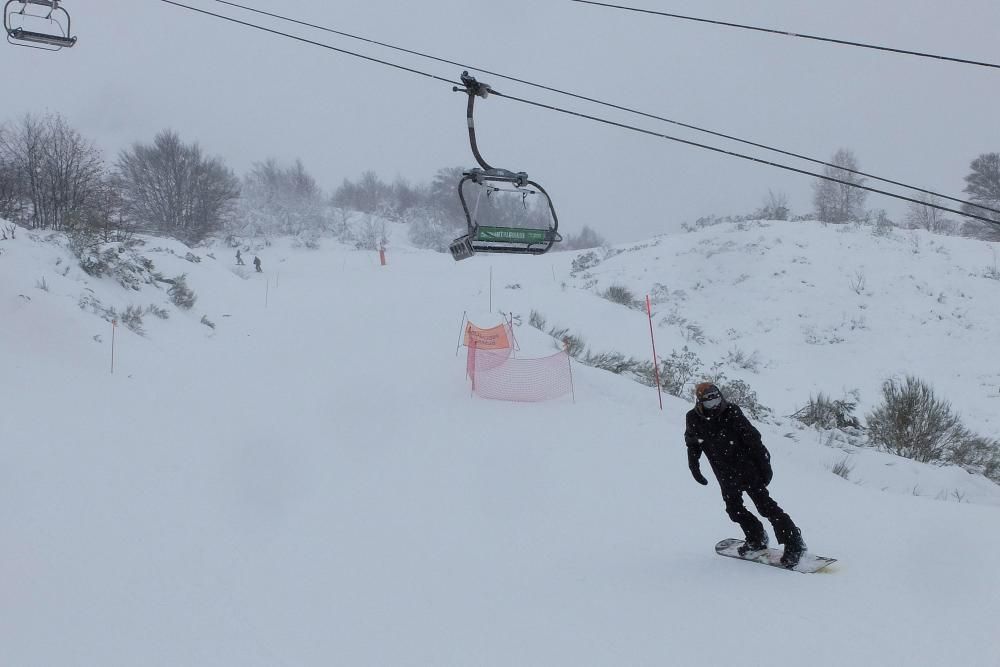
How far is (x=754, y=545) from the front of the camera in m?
5.22

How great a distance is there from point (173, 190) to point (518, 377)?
41970 mm

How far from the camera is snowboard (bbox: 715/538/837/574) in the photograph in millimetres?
4938

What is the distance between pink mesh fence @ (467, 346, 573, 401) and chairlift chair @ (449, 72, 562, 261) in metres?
3.39

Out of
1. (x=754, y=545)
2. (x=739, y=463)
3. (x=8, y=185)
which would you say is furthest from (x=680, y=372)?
(x=8, y=185)

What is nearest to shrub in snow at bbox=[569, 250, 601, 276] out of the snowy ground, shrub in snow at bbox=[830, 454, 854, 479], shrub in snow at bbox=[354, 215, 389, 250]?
the snowy ground

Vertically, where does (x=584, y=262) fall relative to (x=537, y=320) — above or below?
above

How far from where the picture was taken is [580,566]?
5.48m

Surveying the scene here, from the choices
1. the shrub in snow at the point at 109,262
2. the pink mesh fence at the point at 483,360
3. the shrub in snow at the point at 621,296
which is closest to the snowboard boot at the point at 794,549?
the pink mesh fence at the point at 483,360

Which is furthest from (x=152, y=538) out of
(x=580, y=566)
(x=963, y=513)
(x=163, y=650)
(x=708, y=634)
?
(x=963, y=513)

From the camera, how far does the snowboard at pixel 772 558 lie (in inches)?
194

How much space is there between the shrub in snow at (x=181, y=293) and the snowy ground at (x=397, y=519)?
2.87 feet

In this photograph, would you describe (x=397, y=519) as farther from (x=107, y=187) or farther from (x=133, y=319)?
(x=107, y=187)

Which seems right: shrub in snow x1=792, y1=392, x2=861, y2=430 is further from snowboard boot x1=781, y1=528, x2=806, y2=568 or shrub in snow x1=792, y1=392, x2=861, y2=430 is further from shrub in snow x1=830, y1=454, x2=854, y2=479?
snowboard boot x1=781, y1=528, x2=806, y2=568

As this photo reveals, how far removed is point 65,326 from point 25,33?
16.9 ft
